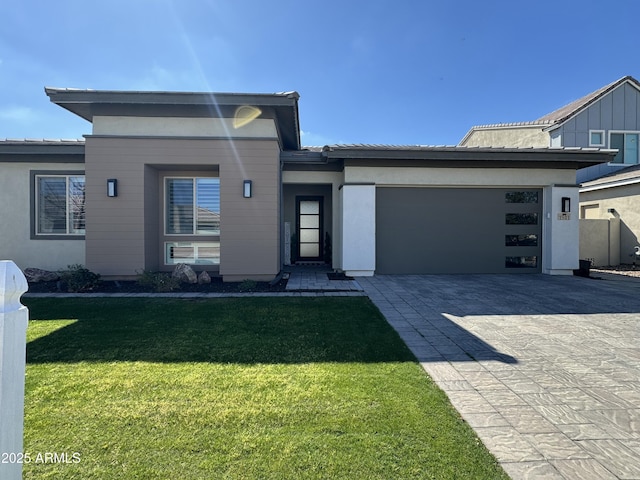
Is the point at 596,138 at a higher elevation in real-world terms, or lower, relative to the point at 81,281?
higher

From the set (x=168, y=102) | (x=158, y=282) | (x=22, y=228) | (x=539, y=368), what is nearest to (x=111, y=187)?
(x=168, y=102)

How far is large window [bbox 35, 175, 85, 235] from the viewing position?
8.67 meters

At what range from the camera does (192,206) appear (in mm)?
8523

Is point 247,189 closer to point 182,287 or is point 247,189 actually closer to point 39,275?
point 182,287

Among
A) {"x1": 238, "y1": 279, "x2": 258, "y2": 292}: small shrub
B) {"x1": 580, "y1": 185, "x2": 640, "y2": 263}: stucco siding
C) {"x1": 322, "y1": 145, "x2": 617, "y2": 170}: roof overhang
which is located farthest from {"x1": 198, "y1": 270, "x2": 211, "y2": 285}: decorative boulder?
{"x1": 580, "y1": 185, "x2": 640, "y2": 263}: stucco siding

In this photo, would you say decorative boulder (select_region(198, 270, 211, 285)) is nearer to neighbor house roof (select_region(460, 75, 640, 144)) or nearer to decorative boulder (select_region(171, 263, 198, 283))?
decorative boulder (select_region(171, 263, 198, 283))

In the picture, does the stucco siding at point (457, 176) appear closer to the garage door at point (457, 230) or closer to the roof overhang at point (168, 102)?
the garage door at point (457, 230)

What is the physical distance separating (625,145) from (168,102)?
18.9 m

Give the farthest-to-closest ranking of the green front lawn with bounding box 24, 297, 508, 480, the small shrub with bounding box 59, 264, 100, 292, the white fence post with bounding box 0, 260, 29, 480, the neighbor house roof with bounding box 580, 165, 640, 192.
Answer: the neighbor house roof with bounding box 580, 165, 640, 192 → the small shrub with bounding box 59, 264, 100, 292 → the green front lawn with bounding box 24, 297, 508, 480 → the white fence post with bounding box 0, 260, 29, 480

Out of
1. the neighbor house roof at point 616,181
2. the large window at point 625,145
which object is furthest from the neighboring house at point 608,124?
the neighbor house roof at point 616,181

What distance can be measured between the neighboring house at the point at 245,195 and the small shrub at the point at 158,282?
0.54 metres

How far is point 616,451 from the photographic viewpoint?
2.05m

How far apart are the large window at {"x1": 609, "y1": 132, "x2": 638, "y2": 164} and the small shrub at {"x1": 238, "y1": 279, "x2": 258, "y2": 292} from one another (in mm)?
17140

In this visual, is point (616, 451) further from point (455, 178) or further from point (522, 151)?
point (522, 151)
